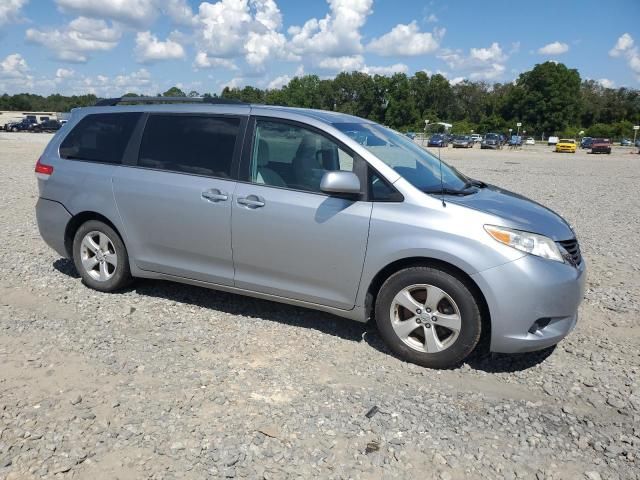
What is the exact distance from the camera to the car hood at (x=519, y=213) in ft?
13.0

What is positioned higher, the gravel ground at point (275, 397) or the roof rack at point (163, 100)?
the roof rack at point (163, 100)

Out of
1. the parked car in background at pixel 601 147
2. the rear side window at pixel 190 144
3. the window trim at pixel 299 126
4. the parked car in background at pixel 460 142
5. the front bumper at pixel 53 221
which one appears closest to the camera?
the window trim at pixel 299 126

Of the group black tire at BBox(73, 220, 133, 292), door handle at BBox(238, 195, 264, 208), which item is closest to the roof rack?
door handle at BBox(238, 195, 264, 208)

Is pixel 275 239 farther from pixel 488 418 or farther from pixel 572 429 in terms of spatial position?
pixel 572 429

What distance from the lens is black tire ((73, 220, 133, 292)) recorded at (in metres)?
5.27

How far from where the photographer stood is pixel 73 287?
569 centimetres

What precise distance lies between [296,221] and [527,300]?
1.81 m

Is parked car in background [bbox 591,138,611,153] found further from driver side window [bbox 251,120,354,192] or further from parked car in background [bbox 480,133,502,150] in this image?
driver side window [bbox 251,120,354,192]

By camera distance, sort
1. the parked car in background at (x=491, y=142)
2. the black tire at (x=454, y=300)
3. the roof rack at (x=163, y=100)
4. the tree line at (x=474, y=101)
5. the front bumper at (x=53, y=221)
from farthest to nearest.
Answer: the tree line at (x=474, y=101)
the parked car in background at (x=491, y=142)
the front bumper at (x=53, y=221)
the roof rack at (x=163, y=100)
the black tire at (x=454, y=300)

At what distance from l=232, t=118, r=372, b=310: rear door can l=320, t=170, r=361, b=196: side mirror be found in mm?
150

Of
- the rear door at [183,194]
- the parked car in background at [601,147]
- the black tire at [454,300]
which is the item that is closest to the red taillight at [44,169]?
the rear door at [183,194]

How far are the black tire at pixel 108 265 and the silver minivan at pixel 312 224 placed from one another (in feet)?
0.05

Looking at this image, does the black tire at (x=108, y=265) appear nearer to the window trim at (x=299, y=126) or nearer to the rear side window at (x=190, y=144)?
the rear side window at (x=190, y=144)

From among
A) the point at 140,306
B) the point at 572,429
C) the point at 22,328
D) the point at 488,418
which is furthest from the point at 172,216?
the point at 572,429
